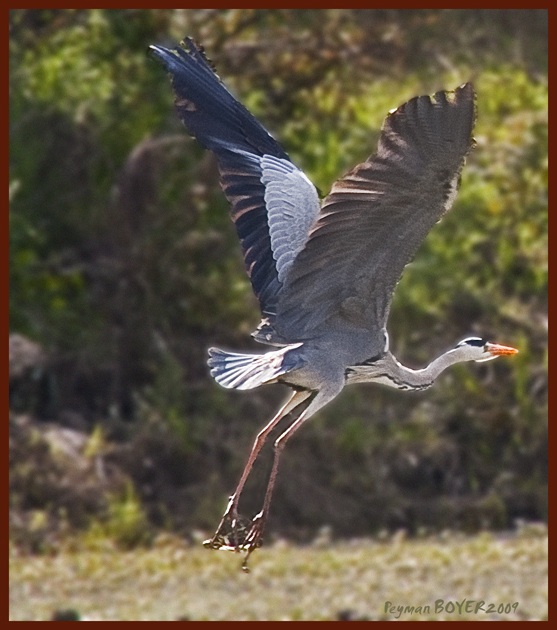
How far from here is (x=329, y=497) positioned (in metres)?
10.7

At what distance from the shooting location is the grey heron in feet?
15.4

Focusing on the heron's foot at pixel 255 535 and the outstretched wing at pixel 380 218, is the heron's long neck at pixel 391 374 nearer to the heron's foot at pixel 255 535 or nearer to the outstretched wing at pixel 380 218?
the outstretched wing at pixel 380 218

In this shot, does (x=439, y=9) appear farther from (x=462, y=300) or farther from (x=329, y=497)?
(x=329, y=497)

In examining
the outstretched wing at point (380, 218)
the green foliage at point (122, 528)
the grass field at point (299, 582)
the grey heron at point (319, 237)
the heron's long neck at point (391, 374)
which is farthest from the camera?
the green foliage at point (122, 528)

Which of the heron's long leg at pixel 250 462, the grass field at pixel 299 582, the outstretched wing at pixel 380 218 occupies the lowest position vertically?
the grass field at pixel 299 582

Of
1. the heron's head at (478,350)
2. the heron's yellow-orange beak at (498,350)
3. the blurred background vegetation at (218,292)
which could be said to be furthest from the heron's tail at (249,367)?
the blurred background vegetation at (218,292)

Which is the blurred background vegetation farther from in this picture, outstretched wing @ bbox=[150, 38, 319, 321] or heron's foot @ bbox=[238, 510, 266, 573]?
heron's foot @ bbox=[238, 510, 266, 573]

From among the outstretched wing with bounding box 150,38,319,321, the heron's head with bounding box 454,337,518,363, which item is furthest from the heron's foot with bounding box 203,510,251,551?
the heron's head with bounding box 454,337,518,363

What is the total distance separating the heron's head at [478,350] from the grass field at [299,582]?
285cm

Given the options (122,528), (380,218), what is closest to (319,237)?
(380,218)

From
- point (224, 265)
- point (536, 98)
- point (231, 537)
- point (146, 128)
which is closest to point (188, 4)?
point (146, 128)

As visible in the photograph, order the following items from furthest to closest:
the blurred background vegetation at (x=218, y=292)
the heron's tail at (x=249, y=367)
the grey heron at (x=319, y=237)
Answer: the blurred background vegetation at (x=218, y=292) → the heron's tail at (x=249, y=367) → the grey heron at (x=319, y=237)

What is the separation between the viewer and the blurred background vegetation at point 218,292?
35.1ft

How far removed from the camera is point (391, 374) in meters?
5.59
